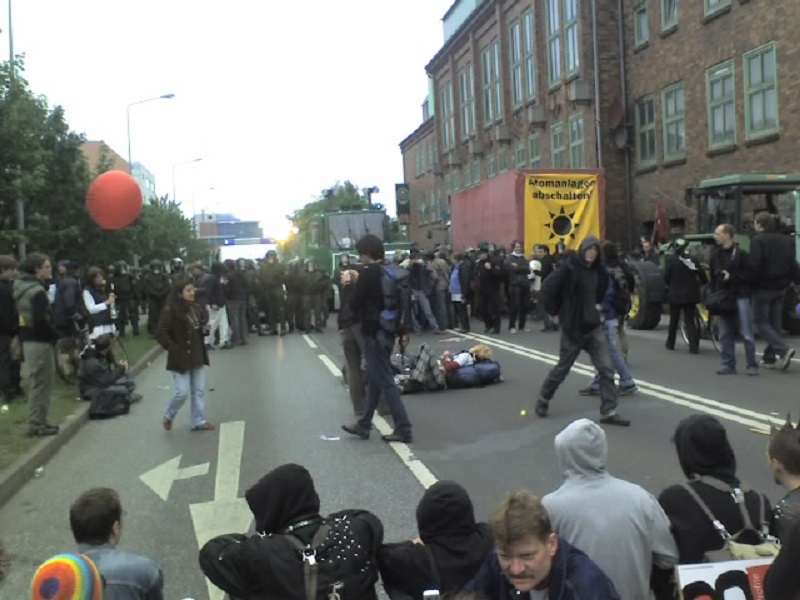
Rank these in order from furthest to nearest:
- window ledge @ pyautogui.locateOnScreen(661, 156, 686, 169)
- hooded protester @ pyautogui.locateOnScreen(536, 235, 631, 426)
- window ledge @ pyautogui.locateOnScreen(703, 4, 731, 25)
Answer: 1. window ledge @ pyautogui.locateOnScreen(661, 156, 686, 169)
2. window ledge @ pyautogui.locateOnScreen(703, 4, 731, 25)
3. hooded protester @ pyautogui.locateOnScreen(536, 235, 631, 426)

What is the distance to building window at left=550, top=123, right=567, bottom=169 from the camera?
36.0 metres

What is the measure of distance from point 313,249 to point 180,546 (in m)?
35.4

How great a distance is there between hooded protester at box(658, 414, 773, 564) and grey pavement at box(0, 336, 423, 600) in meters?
2.86

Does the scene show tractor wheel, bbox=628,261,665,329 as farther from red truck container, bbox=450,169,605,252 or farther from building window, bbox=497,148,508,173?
building window, bbox=497,148,508,173

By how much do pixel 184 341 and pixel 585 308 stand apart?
13.7 ft

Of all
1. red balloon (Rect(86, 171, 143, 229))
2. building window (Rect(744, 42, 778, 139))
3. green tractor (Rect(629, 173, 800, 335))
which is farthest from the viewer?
building window (Rect(744, 42, 778, 139))

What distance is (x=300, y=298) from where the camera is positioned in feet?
83.0

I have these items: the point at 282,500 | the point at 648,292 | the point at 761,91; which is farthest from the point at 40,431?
the point at 761,91

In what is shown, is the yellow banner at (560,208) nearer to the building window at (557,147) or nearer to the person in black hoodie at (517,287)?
the person in black hoodie at (517,287)

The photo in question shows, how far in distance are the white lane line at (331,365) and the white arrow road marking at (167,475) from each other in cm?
656

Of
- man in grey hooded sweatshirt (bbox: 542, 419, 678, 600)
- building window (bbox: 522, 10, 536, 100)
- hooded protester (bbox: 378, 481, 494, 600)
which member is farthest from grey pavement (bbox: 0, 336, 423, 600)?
building window (bbox: 522, 10, 536, 100)

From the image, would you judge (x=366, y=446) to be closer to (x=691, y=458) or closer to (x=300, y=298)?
(x=691, y=458)

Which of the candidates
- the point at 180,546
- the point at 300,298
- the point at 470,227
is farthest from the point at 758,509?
the point at 470,227

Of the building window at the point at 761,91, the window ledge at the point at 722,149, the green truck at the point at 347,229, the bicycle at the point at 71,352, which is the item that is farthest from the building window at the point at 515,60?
the bicycle at the point at 71,352
